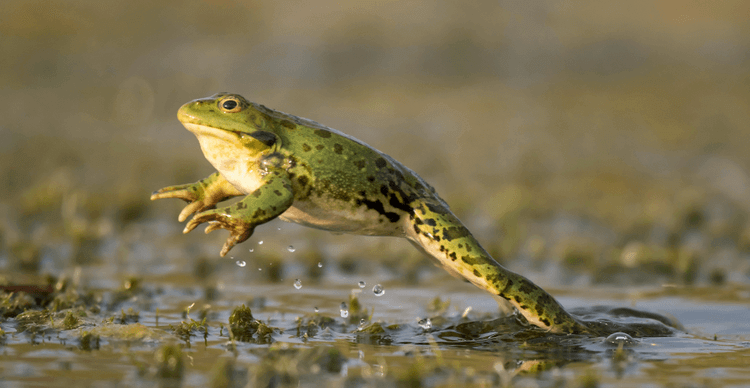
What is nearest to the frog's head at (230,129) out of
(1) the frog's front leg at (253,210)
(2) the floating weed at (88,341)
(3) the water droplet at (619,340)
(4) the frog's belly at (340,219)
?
(1) the frog's front leg at (253,210)

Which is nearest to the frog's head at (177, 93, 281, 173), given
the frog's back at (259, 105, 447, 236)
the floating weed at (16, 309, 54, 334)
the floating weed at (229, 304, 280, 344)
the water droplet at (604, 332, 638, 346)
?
the frog's back at (259, 105, 447, 236)

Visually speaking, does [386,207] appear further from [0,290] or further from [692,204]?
[692,204]

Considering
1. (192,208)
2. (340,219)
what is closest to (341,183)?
(340,219)

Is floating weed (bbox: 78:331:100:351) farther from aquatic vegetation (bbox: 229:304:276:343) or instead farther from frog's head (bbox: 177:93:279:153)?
frog's head (bbox: 177:93:279:153)

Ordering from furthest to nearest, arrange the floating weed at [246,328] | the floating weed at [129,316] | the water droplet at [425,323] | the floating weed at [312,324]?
the water droplet at [425,323] < the floating weed at [129,316] < the floating weed at [312,324] < the floating weed at [246,328]

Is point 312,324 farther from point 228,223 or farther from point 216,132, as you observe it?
point 216,132

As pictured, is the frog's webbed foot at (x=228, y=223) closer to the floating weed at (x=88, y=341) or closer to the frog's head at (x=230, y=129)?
the frog's head at (x=230, y=129)
